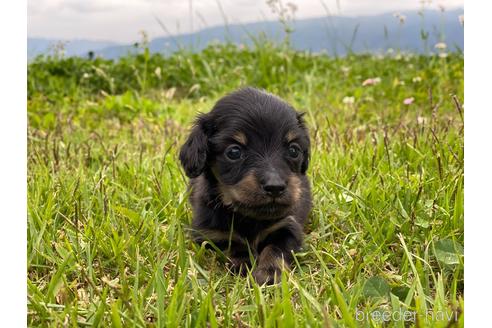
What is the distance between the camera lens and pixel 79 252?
2740 millimetres

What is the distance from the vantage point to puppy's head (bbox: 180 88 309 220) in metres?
2.70

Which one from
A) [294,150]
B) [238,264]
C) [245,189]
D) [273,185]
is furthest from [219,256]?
[294,150]

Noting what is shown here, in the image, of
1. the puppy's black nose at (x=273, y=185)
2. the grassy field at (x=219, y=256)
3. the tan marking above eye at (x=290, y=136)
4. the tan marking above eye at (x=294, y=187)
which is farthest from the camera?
the tan marking above eye at (x=290, y=136)

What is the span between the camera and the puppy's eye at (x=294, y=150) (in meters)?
2.93

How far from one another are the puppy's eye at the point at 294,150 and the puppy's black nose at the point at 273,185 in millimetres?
308

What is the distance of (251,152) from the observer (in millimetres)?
2801

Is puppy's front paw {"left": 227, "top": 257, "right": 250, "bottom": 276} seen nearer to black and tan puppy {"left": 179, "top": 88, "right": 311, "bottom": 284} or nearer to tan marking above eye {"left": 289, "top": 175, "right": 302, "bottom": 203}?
black and tan puppy {"left": 179, "top": 88, "right": 311, "bottom": 284}

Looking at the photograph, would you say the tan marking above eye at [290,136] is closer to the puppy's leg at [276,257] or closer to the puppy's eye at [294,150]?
the puppy's eye at [294,150]

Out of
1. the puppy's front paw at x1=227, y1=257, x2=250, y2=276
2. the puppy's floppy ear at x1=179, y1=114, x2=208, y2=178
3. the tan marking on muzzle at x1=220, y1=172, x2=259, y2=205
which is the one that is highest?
the puppy's floppy ear at x1=179, y1=114, x2=208, y2=178

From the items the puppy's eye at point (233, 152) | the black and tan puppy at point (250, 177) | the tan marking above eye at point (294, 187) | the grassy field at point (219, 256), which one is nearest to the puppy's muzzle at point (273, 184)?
the black and tan puppy at point (250, 177)

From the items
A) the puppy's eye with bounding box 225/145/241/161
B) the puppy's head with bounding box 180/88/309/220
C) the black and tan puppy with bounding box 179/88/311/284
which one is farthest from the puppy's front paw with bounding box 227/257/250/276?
the puppy's eye with bounding box 225/145/241/161

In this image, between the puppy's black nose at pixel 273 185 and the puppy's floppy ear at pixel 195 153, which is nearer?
the puppy's black nose at pixel 273 185

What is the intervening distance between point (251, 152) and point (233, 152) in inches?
4.4

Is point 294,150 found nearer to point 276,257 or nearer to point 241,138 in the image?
point 241,138
